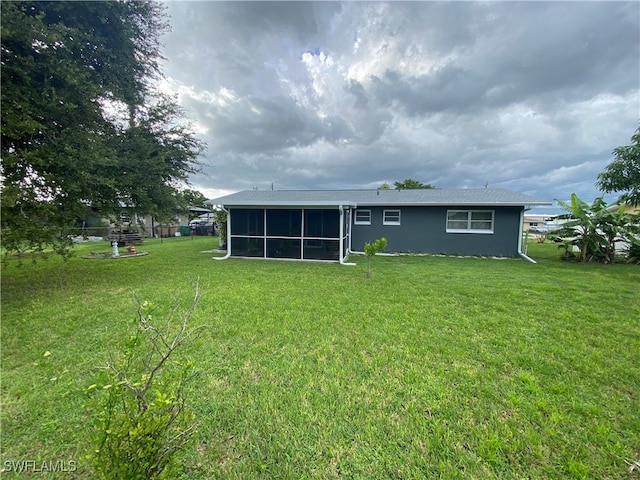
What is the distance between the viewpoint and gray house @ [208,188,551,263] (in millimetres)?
10805

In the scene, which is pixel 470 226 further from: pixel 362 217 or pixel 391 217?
pixel 362 217

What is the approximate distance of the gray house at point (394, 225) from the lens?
1080cm

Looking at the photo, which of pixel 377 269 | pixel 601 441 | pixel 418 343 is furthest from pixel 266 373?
pixel 377 269

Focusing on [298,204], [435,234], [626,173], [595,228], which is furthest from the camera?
[435,234]

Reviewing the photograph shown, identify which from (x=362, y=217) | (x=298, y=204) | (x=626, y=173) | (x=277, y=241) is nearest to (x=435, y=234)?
(x=362, y=217)

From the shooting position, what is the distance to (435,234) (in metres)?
12.0

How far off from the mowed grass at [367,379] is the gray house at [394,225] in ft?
16.2

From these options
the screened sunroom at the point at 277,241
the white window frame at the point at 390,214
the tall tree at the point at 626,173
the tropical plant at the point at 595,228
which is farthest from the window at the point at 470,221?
the tall tree at the point at 626,173

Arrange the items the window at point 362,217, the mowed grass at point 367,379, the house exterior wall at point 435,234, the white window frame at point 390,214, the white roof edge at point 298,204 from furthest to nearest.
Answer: the window at point 362,217 → the white window frame at point 390,214 → the house exterior wall at point 435,234 → the white roof edge at point 298,204 → the mowed grass at point 367,379

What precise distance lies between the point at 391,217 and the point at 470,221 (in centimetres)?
344

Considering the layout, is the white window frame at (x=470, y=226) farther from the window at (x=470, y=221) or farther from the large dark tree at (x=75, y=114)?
the large dark tree at (x=75, y=114)

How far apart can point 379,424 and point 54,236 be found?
689 centimetres

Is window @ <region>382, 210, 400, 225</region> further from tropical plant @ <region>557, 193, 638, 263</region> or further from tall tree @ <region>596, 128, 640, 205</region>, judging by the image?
tall tree @ <region>596, 128, 640, 205</region>

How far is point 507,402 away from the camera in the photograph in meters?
2.41
